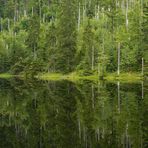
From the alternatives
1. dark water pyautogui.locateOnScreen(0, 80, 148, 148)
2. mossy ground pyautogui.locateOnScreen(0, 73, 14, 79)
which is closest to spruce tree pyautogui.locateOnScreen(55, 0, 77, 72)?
mossy ground pyautogui.locateOnScreen(0, 73, 14, 79)

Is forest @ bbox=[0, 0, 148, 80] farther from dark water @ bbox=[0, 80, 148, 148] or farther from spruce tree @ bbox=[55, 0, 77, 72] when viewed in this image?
dark water @ bbox=[0, 80, 148, 148]

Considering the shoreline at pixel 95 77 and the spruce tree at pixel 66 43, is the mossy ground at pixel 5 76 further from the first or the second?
the spruce tree at pixel 66 43

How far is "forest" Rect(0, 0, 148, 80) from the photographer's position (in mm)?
75625

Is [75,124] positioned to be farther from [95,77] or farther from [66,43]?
[66,43]

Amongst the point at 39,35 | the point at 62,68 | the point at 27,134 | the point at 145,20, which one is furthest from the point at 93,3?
the point at 27,134

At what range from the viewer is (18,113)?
2872cm

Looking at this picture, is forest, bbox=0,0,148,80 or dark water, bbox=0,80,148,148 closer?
dark water, bbox=0,80,148,148

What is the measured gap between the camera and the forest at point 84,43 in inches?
2977

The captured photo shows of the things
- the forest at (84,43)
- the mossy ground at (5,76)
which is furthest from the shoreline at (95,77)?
the mossy ground at (5,76)

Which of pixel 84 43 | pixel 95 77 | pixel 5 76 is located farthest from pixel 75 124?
pixel 5 76

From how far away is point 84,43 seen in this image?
8450cm

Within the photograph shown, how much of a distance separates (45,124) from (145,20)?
56.4 meters

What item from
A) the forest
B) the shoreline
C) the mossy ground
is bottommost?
the mossy ground

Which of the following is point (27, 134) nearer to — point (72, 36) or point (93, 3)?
point (72, 36)
